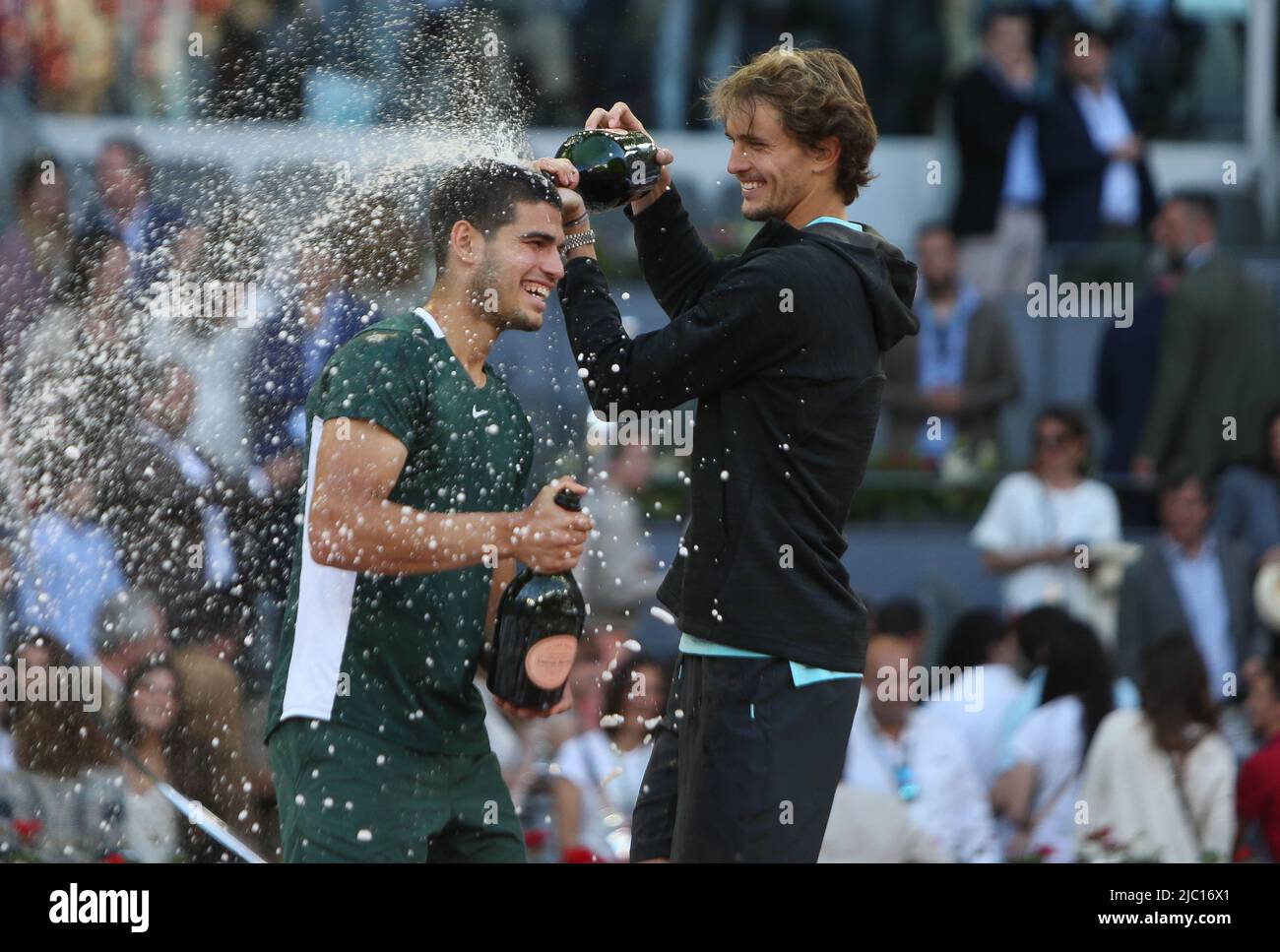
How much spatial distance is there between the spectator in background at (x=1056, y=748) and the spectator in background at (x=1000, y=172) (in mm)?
3095

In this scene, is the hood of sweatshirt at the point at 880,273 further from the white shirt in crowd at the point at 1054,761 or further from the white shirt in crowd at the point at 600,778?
the white shirt in crowd at the point at 1054,761

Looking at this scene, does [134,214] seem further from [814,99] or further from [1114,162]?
[1114,162]

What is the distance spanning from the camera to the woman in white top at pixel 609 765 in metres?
6.97

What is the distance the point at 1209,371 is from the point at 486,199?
19.2 ft

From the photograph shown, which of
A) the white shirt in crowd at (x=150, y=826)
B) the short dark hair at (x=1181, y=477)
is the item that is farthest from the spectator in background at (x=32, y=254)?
the short dark hair at (x=1181, y=477)

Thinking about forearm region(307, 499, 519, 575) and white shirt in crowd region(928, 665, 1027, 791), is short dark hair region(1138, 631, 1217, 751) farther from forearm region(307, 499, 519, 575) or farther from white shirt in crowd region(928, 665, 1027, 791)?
forearm region(307, 499, 519, 575)

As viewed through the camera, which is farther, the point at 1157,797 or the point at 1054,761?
the point at 1054,761

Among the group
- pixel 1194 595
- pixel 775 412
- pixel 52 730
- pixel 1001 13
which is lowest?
pixel 52 730

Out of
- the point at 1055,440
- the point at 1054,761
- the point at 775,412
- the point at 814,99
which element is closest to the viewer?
the point at 775,412

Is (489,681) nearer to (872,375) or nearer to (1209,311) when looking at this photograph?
(872,375)

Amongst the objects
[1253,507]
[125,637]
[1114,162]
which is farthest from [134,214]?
[1114,162]

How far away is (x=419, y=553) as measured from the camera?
4.76 metres

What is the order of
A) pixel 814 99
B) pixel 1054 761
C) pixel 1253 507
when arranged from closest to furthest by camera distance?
pixel 814 99 < pixel 1054 761 < pixel 1253 507

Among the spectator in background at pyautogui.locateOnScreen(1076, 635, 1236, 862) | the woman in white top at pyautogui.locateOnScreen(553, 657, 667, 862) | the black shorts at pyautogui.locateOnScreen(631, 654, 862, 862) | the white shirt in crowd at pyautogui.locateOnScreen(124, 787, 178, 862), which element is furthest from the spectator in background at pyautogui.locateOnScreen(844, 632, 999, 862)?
the black shorts at pyautogui.locateOnScreen(631, 654, 862, 862)
